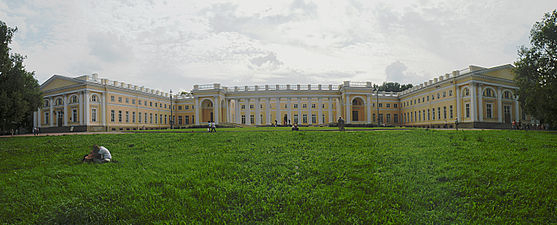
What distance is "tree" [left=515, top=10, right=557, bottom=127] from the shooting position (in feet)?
72.2

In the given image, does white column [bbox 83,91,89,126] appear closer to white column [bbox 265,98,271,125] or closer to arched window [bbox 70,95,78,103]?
arched window [bbox 70,95,78,103]

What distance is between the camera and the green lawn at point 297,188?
19.0 feet

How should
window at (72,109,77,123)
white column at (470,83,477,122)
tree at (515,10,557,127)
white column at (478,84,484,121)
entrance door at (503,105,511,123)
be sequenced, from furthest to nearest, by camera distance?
window at (72,109,77,123)
entrance door at (503,105,511,123)
white column at (478,84,484,121)
white column at (470,83,477,122)
tree at (515,10,557,127)

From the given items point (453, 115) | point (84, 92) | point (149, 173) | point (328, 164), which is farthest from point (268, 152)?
point (84, 92)

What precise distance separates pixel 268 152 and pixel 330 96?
4917 centimetres

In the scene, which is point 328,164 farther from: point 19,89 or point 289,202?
point 19,89

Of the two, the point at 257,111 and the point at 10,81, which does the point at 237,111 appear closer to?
the point at 257,111

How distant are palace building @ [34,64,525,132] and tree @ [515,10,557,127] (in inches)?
613

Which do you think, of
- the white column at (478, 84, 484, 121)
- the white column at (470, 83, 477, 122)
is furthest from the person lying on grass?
the white column at (478, 84, 484, 121)

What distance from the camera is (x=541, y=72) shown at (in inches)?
960

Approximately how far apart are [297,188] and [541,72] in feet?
88.0

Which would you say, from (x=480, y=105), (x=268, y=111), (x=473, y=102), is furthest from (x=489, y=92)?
(x=268, y=111)

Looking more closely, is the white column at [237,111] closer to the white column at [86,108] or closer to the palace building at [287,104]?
the palace building at [287,104]

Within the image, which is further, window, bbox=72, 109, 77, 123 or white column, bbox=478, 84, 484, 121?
window, bbox=72, 109, 77, 123
